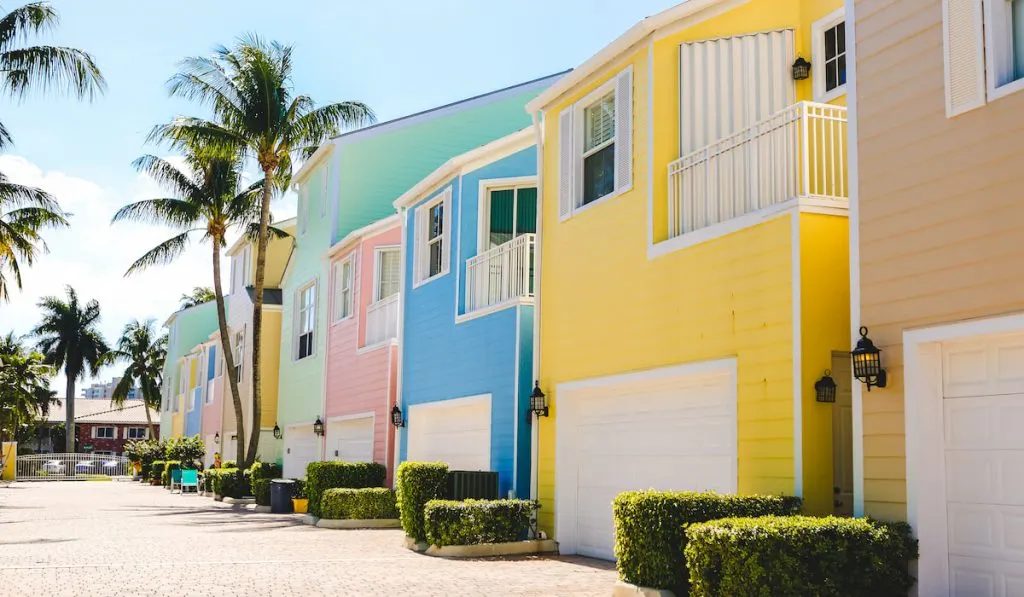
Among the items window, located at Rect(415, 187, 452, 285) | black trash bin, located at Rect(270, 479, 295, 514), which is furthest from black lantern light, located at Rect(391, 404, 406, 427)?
black trash bin, located at Rect(270, 479, 295, 514)

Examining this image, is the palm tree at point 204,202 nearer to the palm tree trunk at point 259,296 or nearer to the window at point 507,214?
the palm tree trunk at point 259,296

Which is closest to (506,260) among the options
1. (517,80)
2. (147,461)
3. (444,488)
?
(444,488)

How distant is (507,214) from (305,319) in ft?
42.2

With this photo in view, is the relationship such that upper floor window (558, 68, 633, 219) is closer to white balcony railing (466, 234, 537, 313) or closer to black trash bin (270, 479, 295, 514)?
white balcony railing (466, 234, 537, 313)

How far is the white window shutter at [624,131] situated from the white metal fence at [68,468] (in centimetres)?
5110

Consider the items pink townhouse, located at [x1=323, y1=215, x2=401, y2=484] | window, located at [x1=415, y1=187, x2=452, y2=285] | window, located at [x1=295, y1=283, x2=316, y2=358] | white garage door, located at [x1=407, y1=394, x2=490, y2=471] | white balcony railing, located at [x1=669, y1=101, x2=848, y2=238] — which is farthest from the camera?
window, located at [x1=295, y1=283, x2=316, y2=358]

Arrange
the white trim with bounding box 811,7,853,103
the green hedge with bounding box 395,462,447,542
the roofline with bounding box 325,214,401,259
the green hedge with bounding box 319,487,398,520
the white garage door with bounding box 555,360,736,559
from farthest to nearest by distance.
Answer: the roofline with bounding box 325,214,401,259, the green hedge with bounding box 319,487,398,520, the green hedge with bounding box 395,462,447,542, the white trim with bounding box 811,7,853,103, the white garage door with bounding box 555,360,736,559

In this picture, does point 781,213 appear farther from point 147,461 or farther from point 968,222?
point 147,461

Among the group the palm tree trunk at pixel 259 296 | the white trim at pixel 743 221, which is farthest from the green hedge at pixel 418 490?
the palm tree trunk at pixel 259 296

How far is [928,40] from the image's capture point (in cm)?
841

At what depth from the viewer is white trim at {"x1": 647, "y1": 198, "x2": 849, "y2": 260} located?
32.2 ft

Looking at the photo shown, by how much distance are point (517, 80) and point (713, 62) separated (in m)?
14.7

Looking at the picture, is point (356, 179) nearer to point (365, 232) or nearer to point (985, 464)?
point (365, 232)

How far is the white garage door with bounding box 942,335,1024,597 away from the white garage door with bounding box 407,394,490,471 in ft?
30.2
